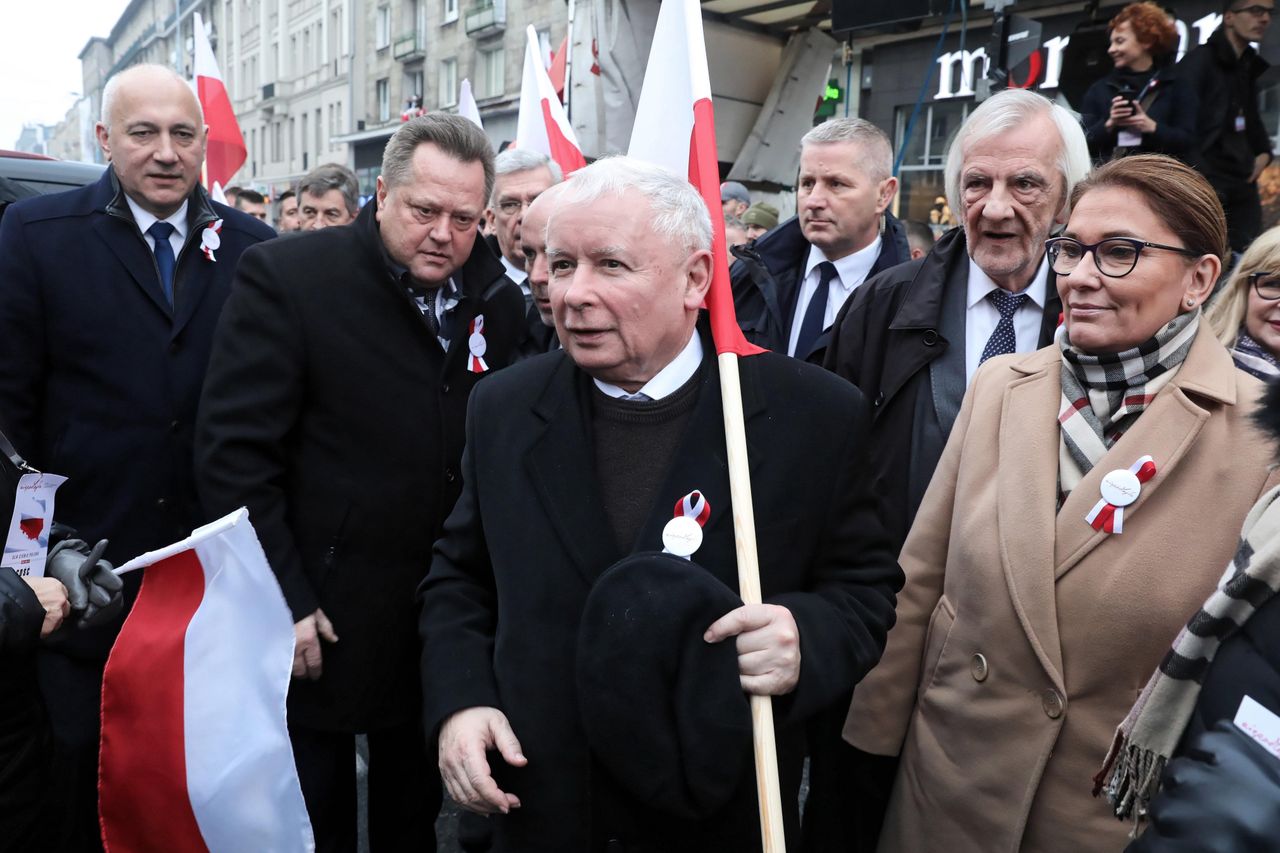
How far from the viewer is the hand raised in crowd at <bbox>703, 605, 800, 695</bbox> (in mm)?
1829

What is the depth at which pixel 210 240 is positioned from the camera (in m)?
3.37

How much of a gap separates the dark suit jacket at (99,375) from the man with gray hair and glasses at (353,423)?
18.0 inches

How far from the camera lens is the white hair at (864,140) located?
403 cm

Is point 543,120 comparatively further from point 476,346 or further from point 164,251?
point 476,346

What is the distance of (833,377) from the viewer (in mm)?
2160

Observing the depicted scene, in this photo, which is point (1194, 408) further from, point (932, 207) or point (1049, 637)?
point (932, 207)

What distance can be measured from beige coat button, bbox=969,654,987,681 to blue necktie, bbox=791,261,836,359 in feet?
6.08

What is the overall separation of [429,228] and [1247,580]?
2155mm

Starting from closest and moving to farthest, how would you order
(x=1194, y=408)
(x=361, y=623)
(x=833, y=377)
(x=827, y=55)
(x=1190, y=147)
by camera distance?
(x=1194, y=408) < (x=833, y=377) < (x=361, y=623) < (x=1190, y=147) < (x=827, y=55)

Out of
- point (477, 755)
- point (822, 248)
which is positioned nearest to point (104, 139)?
point (822, 248)

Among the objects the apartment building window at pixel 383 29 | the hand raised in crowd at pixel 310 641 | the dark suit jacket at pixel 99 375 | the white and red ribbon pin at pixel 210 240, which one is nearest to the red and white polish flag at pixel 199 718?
the hand raised in crowd at pixel 310 641

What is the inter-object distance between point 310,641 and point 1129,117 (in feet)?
13.1

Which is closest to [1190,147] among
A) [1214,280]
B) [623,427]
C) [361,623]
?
[1214,280]

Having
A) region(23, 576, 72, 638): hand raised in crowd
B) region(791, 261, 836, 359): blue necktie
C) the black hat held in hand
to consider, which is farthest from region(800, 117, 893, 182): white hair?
region(23, 576, 72, 638): hand raised in crowd
